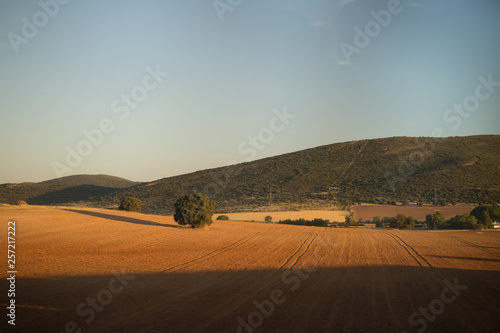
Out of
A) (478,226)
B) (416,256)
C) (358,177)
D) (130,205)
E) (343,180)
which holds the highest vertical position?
(358,177)

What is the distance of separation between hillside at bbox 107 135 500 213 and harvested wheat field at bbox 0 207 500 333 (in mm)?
38520

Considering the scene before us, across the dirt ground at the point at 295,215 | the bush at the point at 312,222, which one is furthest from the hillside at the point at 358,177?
the bush at the point at 312,222

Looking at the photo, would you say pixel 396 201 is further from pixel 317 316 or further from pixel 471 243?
pixel 317 316

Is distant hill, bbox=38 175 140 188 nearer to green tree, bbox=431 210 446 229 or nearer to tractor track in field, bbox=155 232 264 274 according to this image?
green tree, bbox=431 210 446 229

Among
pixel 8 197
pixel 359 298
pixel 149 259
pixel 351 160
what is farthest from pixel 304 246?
pixel 8 197

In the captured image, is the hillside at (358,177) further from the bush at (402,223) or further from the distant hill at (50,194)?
the bush at (402,223)

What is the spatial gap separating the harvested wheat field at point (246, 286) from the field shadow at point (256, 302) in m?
0.03

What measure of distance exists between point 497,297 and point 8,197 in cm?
8289

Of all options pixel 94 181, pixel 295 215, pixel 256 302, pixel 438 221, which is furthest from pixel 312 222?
pixel 94 181

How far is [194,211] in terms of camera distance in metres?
28.1

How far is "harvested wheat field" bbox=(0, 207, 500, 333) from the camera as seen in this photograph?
7602 mm

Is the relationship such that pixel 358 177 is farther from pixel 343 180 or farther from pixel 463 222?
pixel 463 222

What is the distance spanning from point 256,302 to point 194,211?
19.4 m

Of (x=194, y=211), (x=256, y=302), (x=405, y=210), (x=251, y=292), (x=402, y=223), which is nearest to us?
(x=256, y=302)
